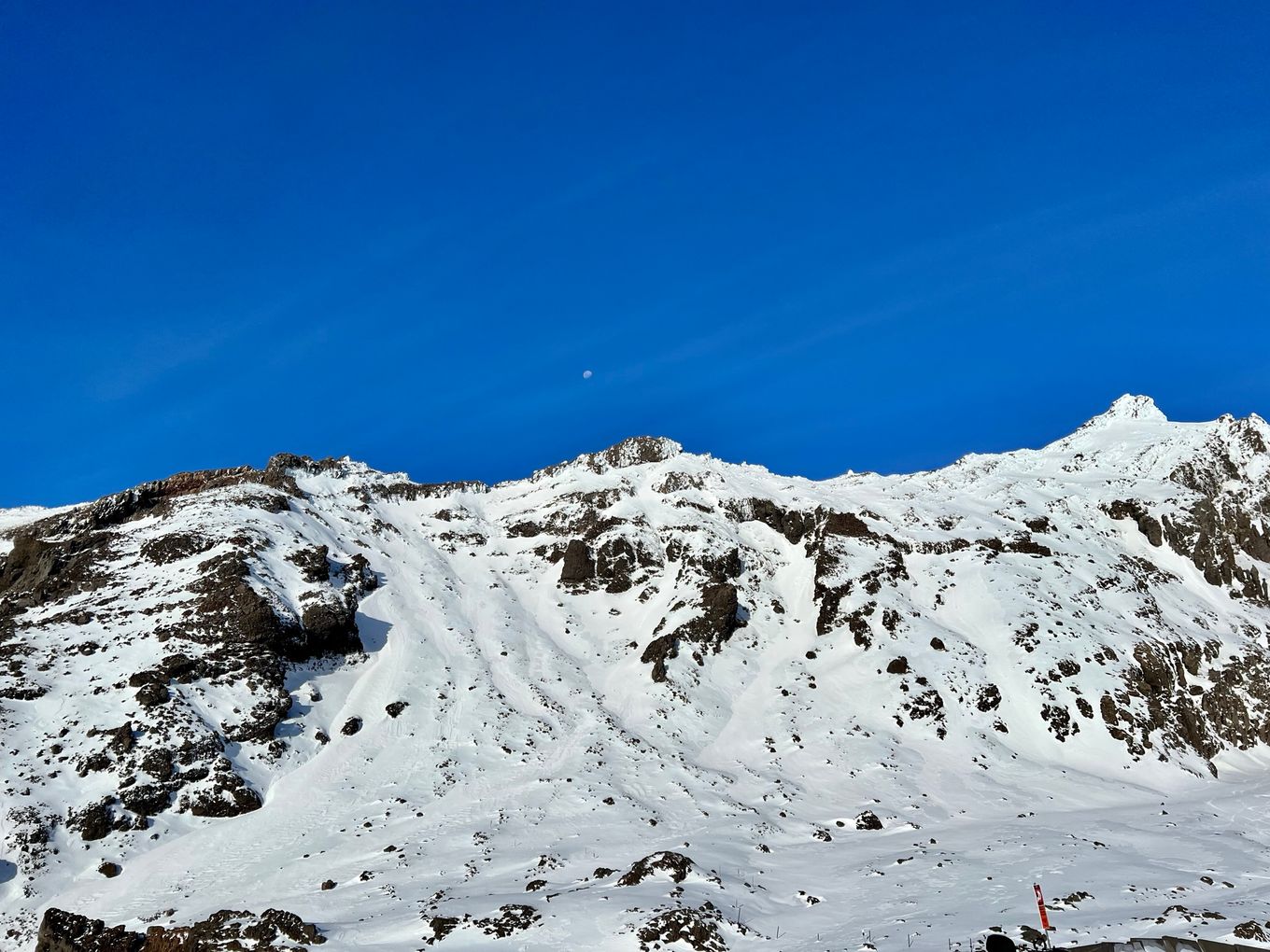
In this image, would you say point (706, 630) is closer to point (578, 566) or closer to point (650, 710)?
point (650, 710)

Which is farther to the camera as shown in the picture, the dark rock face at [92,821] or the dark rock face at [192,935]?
the dark rock face at [92,821]

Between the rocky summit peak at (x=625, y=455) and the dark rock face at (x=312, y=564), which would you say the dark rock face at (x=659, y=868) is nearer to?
the dark rock face at (x=312, y=564)

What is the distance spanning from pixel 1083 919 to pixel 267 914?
99.4 ft

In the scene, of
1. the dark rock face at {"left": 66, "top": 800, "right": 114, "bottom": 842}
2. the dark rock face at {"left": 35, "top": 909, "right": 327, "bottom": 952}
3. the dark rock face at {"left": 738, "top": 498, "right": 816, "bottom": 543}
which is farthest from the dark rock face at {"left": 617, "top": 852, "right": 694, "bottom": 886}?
the dark rock face at {"left": 738, "top": 498, "right": 816, "bottom": 543}

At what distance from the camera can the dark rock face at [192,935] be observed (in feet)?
90.6

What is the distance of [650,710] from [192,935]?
40.4 metres

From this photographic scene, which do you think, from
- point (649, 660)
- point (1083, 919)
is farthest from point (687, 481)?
point (1083, 919)

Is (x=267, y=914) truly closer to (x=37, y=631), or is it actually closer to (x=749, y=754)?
(x=749, y=754)

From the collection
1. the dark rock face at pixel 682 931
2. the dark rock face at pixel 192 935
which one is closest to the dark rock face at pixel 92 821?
the dark rock face at pixel 192 935

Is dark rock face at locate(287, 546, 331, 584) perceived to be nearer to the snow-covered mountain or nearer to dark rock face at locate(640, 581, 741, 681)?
the snow-covered mountain

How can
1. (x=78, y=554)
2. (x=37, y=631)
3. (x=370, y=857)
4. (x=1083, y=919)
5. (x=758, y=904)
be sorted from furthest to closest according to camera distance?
(x=78, y=554) < (x=37, y=631) < (x=370, y=857) < (x=758, y=904) < (x=1083, y=919)

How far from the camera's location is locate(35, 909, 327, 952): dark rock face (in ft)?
90.6

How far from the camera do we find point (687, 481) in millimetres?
104562

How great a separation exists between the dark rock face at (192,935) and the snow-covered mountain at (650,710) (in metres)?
0.18
